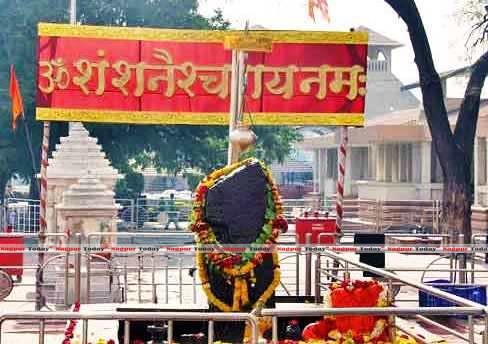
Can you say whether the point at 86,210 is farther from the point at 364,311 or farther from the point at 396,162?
the point at 396,162

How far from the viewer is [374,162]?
39.4 meters

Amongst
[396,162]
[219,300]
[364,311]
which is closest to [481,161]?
[396,162]

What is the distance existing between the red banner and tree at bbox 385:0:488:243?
4.10 meters

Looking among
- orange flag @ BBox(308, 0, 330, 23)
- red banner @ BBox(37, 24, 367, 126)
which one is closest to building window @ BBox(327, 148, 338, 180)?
red banner @ BBox(37, 24, 367, 126)

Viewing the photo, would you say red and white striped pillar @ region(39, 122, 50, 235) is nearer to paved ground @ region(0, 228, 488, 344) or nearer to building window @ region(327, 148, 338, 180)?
paved ground @ region(0, 228, 488, 344)

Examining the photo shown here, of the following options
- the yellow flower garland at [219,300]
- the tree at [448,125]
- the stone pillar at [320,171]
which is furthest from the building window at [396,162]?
the yellow flower garland at [219,300]

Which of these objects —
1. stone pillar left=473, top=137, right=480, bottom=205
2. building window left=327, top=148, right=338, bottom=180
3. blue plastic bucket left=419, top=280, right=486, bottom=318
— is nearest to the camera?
blue plastic bucket left=419, top=280, right=486, bottom=318

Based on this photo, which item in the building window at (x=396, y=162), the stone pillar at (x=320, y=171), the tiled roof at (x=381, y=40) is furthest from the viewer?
the tiled roof at (x=381, y=40)

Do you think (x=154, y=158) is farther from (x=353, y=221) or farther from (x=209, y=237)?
(x=209, y=237)

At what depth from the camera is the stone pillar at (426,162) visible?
35312mm

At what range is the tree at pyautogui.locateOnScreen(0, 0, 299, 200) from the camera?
110ft

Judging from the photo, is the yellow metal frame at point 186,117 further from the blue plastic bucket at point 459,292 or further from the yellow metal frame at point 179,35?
the blue plastic bucket at point 459,292

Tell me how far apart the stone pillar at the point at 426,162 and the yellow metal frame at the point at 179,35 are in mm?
20331

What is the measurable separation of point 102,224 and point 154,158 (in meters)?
21.9
